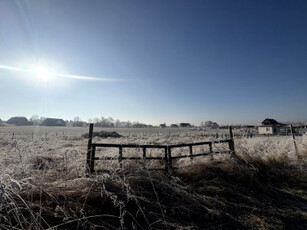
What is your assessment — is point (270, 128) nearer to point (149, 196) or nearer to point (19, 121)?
point (149, 196)

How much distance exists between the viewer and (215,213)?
4188 mm

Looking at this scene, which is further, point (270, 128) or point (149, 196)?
point (270, 128)

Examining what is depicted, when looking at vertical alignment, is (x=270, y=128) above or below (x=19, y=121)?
below

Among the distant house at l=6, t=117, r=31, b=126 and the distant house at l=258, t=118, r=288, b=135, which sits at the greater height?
the distant house at l=6, t=117, r=31, b=126

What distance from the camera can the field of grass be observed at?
10.9 feet

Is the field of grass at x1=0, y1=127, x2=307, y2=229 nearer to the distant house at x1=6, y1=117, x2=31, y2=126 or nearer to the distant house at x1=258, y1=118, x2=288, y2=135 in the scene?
the distant house at x1=258, y1=118, x2=288, y2=135

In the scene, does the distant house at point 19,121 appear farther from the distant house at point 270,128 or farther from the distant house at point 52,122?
the distant house at point 270,128

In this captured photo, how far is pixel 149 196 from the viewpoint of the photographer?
4695mm

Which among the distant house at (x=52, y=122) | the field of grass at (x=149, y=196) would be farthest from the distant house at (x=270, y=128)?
the distant house at (x=52, y=122)

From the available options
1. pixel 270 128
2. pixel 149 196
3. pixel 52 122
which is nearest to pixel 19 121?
pixel 52 122

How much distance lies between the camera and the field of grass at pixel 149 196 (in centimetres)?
332

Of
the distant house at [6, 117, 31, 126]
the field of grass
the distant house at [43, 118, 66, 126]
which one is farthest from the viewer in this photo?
the distant house at [6, 117, 31, 126]

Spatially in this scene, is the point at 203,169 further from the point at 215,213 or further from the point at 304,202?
the point at 304,202

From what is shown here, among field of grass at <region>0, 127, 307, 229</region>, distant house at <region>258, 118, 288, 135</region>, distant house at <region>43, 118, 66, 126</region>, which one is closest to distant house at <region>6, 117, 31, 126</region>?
distant house at <region>43, 118, 66, 126</region>
